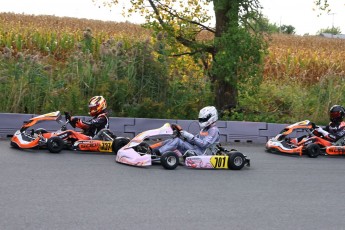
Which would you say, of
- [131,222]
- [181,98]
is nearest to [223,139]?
[181,98]

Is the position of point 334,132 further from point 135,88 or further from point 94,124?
point 94,124

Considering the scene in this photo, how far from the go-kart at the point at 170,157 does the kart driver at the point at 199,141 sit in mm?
100

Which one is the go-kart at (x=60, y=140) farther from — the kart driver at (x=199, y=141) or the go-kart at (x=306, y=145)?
the go-kart at (x=306, y=145)

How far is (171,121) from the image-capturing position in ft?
49.8

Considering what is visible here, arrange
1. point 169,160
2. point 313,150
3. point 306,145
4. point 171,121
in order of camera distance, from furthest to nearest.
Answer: point 171,121
point 306,145
point 313,150
point 169,160

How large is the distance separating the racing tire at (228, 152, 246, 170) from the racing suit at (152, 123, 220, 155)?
0.44m

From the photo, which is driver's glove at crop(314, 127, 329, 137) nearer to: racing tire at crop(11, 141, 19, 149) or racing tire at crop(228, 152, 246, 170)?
racing tire at crop(228, 152, 246, 170)

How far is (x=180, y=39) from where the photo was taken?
57.8ft

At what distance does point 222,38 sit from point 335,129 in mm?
4027

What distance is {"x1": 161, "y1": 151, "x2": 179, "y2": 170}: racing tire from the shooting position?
11102mm

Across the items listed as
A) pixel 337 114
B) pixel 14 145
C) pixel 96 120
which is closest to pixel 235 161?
pixel 96 120

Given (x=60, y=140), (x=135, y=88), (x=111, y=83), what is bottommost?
(x=60, y=140)

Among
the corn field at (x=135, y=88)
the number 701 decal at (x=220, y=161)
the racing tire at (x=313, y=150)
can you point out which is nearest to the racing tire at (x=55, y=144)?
the number 701 decal at (x=220, y=161)

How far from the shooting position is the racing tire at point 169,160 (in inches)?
437
